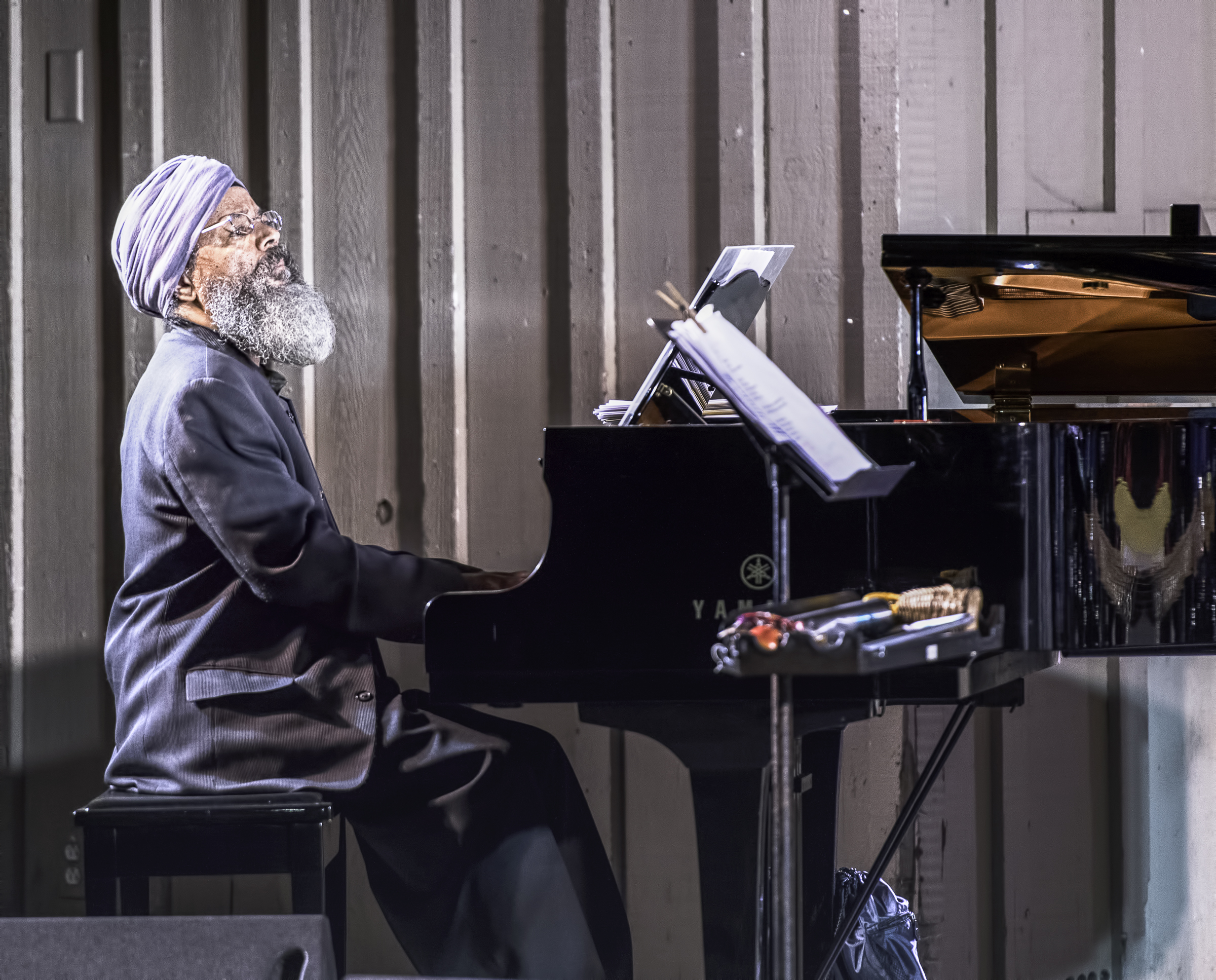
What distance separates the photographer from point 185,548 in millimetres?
2129

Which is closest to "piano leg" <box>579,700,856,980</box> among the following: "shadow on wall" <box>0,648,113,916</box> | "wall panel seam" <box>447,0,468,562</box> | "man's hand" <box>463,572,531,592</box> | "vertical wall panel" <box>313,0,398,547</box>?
"man's hand" <box>463,572,531,592</box>

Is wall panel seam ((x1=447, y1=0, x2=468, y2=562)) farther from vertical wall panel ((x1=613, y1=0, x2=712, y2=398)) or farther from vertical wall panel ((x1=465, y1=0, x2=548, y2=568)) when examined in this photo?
vertical wall panel ((x1=613, y1=0, x2=712, y2=398))

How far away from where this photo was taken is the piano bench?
6.25 feet

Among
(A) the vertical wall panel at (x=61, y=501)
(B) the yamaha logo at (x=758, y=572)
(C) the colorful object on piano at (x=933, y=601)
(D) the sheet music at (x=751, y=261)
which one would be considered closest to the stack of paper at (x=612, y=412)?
(D) the sheet music at (x=751, y=261)

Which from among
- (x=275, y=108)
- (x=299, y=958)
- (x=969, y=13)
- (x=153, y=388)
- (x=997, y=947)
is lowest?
(x=997, y=947)

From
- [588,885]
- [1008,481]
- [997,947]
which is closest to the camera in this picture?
[1008,481]

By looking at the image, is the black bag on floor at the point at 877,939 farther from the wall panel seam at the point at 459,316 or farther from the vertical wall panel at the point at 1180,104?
the vertical wall panel at the point at 1180,104

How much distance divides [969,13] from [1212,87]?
59 cm

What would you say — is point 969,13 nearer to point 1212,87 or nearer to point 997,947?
point 1212,87

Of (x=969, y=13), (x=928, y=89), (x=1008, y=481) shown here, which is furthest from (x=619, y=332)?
(x=1008, y=481)

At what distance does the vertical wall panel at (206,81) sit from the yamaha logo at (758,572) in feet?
5.85

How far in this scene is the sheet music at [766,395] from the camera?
139 cm

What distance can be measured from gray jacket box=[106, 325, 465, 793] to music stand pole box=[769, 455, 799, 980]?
75 cm

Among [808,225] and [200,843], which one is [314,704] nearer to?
[200,843]
